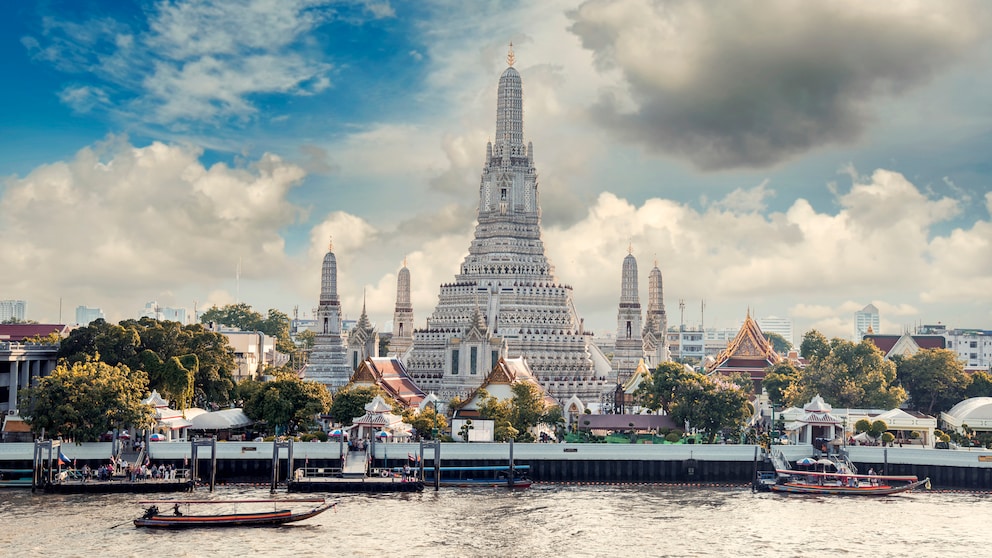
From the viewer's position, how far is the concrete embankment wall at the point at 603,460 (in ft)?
326

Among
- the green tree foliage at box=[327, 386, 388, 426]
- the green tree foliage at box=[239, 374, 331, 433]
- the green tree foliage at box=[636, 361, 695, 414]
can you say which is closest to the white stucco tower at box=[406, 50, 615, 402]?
the green tree foliage at box=[636, 361, 695, 414]

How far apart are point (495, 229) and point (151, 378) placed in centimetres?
5707

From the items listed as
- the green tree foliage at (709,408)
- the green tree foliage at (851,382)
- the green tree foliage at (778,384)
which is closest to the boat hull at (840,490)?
the green tree foliage at (709,408)

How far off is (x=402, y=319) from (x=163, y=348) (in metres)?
66.8

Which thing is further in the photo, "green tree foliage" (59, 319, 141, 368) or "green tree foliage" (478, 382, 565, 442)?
"green tree foliage" (59, 319, 141, 368)

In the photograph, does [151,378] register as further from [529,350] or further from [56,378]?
[529,350]

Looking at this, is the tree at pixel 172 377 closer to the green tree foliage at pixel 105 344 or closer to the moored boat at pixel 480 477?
the green tree foliage at pixel 105 344

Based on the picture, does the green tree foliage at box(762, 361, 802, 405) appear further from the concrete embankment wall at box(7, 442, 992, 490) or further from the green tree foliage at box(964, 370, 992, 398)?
the concrete embankment wall at box(7, 442, 992, 490)

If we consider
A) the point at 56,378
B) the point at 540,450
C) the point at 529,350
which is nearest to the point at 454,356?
the point at 529,350

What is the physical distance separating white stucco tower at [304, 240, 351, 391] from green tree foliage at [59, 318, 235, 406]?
122 feet

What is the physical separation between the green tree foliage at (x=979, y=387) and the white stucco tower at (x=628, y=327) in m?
42.4

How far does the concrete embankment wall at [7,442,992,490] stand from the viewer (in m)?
99.4

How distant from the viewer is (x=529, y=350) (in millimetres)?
152625

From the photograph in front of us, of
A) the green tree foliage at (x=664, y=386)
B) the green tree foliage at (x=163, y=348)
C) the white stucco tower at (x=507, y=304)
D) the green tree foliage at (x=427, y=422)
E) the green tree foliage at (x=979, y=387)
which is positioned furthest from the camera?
the white stucco tower at (x=507, y=304)
